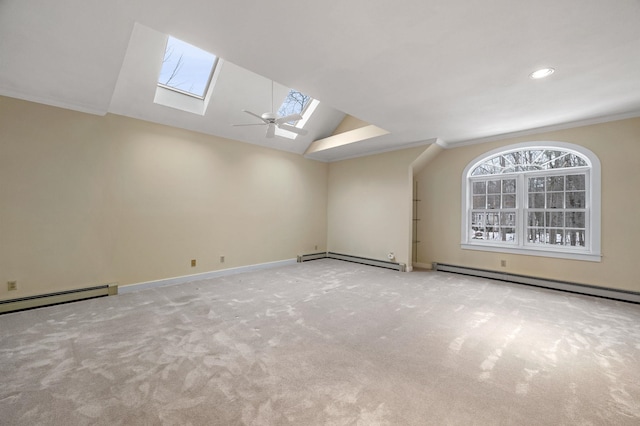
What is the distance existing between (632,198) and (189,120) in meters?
6.94

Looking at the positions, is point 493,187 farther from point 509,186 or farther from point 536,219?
point 536,219

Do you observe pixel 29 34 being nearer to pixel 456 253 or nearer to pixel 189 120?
pixel 189 120

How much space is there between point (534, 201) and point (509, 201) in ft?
1.23

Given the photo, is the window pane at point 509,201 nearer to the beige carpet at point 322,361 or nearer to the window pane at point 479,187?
the window pane at point 479,187

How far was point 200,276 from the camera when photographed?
16.3ft

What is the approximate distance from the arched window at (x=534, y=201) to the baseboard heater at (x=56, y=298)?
6294 mm

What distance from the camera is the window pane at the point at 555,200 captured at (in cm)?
455

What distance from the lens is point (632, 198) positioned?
3873 millimetres

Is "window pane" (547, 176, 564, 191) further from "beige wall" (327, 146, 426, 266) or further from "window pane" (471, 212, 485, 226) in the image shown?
"beige wall" (327, 146, 426, 266)

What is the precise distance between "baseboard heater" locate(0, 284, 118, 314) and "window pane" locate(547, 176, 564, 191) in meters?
7.23

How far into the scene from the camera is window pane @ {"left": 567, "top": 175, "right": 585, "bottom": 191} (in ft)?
14.3

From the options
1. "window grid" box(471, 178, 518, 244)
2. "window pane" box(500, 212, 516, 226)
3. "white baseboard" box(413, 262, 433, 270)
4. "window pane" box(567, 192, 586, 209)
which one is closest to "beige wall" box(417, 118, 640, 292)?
"window pane" box(567, 192, 586, 209)

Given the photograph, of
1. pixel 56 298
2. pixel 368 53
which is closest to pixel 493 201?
pixel 368 53

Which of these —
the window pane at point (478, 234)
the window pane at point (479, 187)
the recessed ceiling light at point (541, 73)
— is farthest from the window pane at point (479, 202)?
the recessed ceiling light at point (541, 73)
